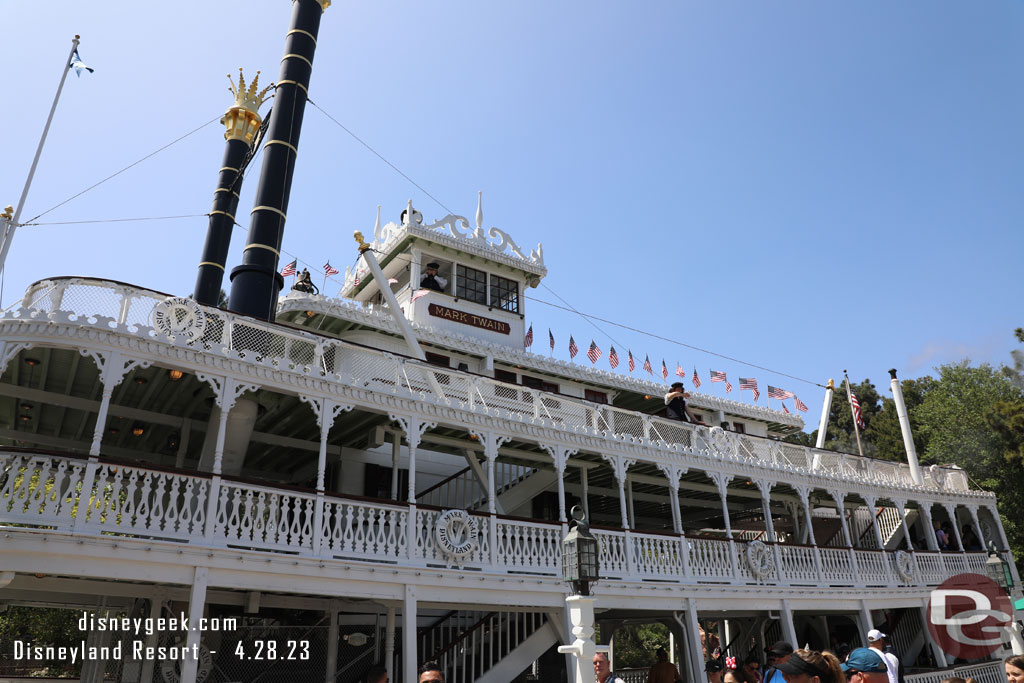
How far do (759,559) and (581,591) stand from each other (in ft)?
33.4

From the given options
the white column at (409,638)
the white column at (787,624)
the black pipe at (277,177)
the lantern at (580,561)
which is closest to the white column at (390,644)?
the white column at (409,638)

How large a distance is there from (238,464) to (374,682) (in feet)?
23.3

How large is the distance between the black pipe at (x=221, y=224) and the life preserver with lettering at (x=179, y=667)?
868 centimetres

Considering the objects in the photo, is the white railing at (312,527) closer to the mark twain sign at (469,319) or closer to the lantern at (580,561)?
the lantern at (580,561)

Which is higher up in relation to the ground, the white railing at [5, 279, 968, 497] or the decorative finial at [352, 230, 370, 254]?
the decorative finial at [352, 230, 370, 254]

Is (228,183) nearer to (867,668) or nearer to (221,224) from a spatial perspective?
(221,224)

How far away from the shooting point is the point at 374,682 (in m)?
7.78

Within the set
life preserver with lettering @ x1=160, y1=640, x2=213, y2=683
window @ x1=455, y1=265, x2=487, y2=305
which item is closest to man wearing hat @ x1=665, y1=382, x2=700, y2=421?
window @ x1=455, y1=265, x2=487, y2=305

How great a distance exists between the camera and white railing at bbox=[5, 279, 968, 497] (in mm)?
11281

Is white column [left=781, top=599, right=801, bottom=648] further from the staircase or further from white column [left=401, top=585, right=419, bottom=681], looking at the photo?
white column [left=401, top=585, right=419, bottom=681]

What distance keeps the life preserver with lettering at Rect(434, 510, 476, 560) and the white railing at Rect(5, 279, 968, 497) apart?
2.26m

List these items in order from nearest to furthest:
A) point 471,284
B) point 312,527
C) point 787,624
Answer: point 312,527 < point 787,624 < point 471,284

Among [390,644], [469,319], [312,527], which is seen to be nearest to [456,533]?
[390,644]

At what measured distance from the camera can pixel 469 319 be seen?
22.7 meters
